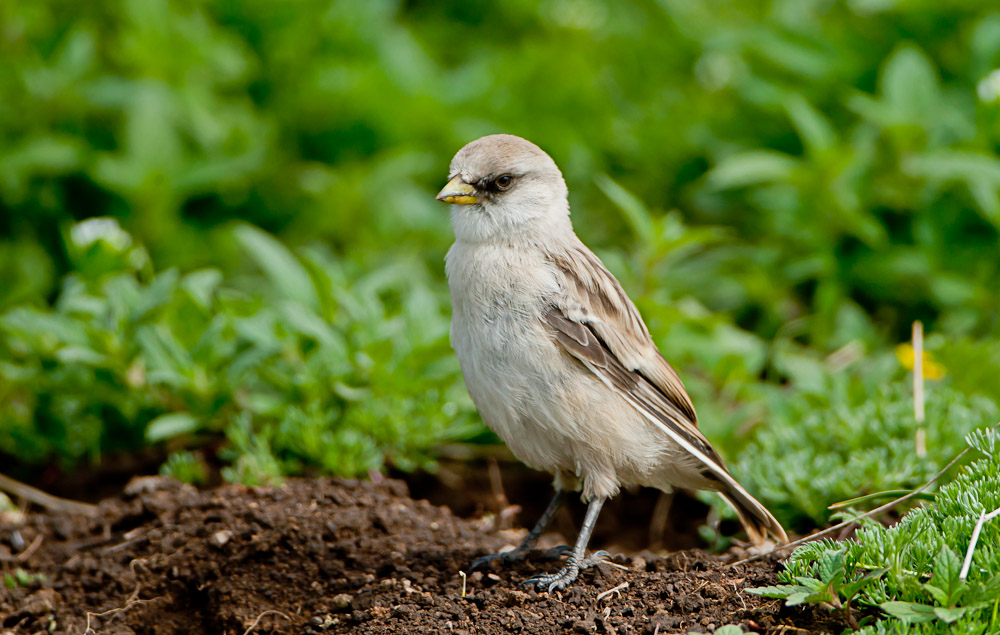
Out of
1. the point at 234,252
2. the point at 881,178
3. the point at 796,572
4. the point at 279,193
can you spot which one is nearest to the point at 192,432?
the point at 234,252

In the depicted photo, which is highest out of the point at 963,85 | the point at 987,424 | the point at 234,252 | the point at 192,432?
the point at 963,85

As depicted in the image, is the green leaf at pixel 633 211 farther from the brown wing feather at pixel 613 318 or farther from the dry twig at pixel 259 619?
the dry twig at pixel 259 619

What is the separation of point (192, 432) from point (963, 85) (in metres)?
5.84

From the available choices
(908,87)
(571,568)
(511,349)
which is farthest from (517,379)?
(908,87)

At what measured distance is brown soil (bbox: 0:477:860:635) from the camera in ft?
11.3

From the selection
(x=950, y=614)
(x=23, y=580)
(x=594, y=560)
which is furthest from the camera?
(x=23, y=580)

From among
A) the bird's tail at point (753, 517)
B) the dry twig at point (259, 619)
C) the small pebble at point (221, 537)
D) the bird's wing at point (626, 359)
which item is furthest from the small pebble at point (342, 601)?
the bird's tail at point (753, 517)

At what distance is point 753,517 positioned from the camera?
429cm

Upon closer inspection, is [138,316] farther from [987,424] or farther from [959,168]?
[959,168]

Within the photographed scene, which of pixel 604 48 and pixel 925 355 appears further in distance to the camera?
pixel 604 48

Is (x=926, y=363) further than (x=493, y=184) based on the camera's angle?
Yes

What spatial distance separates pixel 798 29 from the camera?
7488 millimetres

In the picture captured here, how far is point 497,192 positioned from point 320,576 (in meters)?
1.83

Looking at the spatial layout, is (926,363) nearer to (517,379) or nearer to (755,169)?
(755,169)
